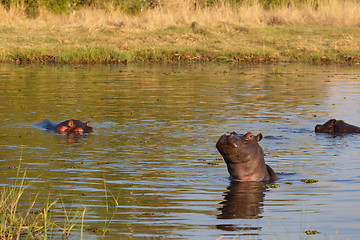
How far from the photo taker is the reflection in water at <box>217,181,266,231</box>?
6945 mm

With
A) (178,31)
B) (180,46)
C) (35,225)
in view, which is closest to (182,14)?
(178,31)

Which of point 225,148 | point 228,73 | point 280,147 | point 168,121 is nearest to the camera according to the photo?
Answer: point 225,148

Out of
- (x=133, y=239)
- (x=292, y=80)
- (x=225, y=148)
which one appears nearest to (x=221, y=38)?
(x=292, y=80)

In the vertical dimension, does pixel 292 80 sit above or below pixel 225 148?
below

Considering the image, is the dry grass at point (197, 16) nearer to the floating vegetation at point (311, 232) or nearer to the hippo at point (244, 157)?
the hippo at point (244, 157)

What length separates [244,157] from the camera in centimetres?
827

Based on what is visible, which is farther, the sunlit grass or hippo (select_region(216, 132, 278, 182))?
hippo (select_region(216, 132, 278, 182))

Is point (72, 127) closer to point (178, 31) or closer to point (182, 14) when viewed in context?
point (178, 31)

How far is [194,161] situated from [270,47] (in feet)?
74.7

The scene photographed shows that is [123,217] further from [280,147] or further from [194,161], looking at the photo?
[280,147]

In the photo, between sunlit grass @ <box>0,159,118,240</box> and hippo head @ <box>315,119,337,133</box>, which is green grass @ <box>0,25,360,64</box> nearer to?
hippo head @ <box>315,119,337,133</box>

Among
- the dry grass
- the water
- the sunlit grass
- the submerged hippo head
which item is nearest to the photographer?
the sunlit grass

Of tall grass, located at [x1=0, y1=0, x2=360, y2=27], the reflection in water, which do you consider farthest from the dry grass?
the reflection in water

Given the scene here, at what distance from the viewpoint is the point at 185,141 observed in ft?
39.6
